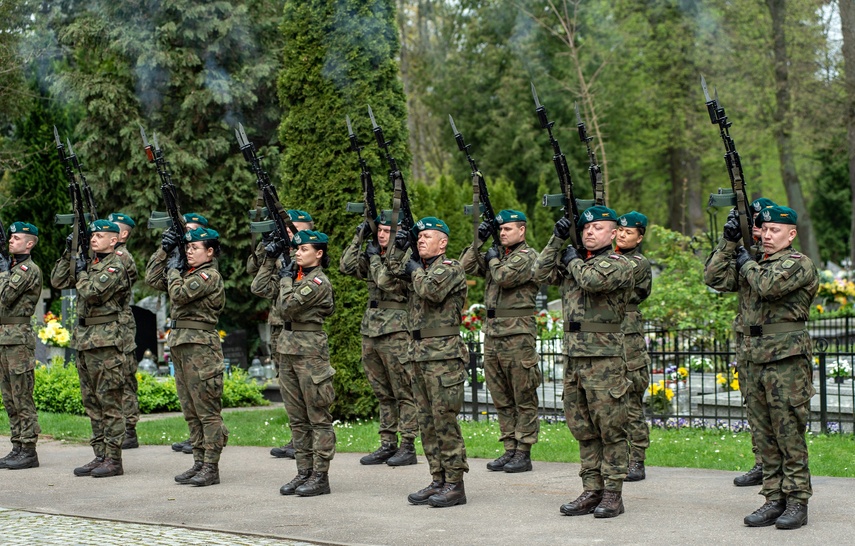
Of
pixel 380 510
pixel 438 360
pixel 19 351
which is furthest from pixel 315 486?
pixel 19 351

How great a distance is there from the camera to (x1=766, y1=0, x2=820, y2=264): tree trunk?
2773 centimetres

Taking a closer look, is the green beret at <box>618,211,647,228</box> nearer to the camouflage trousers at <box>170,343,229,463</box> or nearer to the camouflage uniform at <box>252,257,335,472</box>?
the camouflage uniform at <box>252,257,335,472</box>

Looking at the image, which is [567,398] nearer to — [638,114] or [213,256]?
[213,256]

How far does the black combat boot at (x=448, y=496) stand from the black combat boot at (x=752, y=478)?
7.13 ft

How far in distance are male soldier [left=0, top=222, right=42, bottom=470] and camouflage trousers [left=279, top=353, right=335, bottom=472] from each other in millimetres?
3009

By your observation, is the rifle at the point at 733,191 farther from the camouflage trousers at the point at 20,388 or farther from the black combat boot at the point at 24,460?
the black combat boot at the point at 24,460

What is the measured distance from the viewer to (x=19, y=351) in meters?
10.5

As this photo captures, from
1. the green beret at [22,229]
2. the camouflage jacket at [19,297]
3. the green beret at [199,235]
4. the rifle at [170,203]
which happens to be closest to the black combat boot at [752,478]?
the green beret at [199,235]

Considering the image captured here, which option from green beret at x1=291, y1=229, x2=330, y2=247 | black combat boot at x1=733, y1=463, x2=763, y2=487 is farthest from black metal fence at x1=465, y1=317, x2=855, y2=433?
green beret at x1=291, y1=229, x2=330, y2=247

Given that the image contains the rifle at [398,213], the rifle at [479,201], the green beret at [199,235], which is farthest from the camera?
the green beret at [199,235]

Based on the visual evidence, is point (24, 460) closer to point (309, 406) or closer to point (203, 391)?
point (203, 391)

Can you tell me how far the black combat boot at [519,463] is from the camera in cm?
960

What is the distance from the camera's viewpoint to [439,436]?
8.16 metres

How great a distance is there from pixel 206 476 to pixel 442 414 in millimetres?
2343
